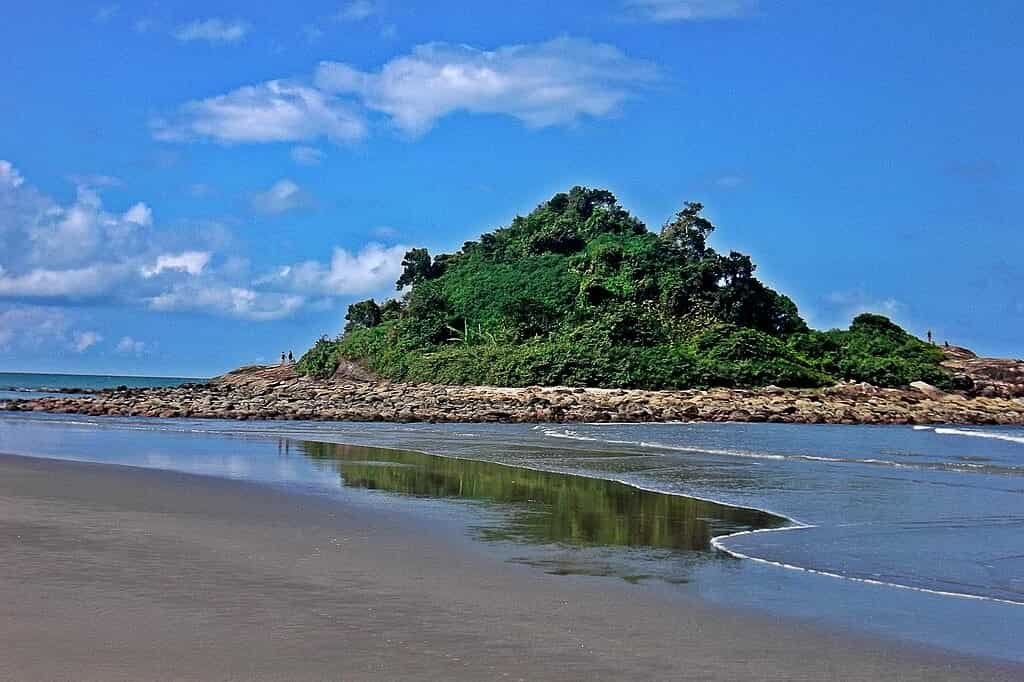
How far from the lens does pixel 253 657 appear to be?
6.37 meters

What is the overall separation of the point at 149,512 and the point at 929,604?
8.89 meters

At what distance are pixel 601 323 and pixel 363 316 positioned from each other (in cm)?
2397

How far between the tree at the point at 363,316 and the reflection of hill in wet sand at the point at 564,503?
51.6 metres

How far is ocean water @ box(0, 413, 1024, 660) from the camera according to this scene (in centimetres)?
888

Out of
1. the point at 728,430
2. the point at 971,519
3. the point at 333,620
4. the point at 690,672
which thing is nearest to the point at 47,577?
the point at 333,620

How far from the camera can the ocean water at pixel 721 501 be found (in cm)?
888

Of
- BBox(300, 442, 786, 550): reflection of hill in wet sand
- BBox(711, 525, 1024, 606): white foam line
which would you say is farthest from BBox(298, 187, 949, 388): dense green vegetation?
BBox(711, 525, 1024, 606): white foam line

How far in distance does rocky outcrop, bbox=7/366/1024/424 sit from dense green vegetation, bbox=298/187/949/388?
2390mm

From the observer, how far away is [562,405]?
44094mm

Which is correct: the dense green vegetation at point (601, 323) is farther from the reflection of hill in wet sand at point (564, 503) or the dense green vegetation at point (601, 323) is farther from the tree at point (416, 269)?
the reflection of hill in wet sand at point (564, 503)

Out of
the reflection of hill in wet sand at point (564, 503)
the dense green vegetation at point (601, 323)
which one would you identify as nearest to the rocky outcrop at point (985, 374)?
the dense green vegetation at point (601, 323)

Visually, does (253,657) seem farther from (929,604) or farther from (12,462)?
(12,462)

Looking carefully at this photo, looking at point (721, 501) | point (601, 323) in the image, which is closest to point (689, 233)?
point (601, 323)

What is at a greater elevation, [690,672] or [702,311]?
[702,311]
